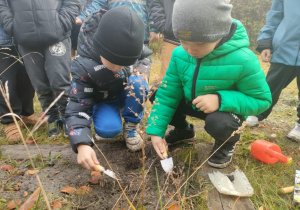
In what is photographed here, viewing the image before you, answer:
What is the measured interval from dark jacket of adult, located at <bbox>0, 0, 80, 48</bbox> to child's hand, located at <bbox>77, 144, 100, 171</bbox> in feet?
4.28

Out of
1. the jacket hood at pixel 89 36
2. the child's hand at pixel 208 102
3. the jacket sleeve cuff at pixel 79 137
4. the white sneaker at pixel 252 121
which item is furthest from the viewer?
the white sneaker at pixel 252 121

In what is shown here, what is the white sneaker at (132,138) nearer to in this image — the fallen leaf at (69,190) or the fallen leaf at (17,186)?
the fallen leaf at (69,190)

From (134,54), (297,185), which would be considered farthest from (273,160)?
(134,54)

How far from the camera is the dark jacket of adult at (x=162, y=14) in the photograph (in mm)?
2799

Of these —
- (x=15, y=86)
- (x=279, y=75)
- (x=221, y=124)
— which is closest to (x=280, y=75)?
(x=279, y=75)

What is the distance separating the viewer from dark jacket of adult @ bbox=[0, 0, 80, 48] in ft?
7.16

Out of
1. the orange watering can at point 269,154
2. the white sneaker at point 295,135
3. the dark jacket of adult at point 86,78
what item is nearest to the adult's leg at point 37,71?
the dark jacket of adult at point 86,78

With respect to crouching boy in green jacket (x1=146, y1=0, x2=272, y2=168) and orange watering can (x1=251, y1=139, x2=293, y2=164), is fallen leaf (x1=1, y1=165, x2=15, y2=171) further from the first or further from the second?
orange watering can (x1=251, y1=139, x2=293, y2=164)

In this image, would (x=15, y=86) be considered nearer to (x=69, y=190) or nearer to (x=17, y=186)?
(x=17, y=186)

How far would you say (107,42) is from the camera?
1.51m

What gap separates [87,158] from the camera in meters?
1.42

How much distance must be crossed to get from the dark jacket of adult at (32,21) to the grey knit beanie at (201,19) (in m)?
1.37

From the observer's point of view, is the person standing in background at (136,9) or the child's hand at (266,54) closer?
the child's hand at (266,54)

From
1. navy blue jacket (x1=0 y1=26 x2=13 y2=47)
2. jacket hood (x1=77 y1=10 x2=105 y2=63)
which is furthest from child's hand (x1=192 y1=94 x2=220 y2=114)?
navy blue jacket (x1=0 y1=26 x2=13 y2=47)
